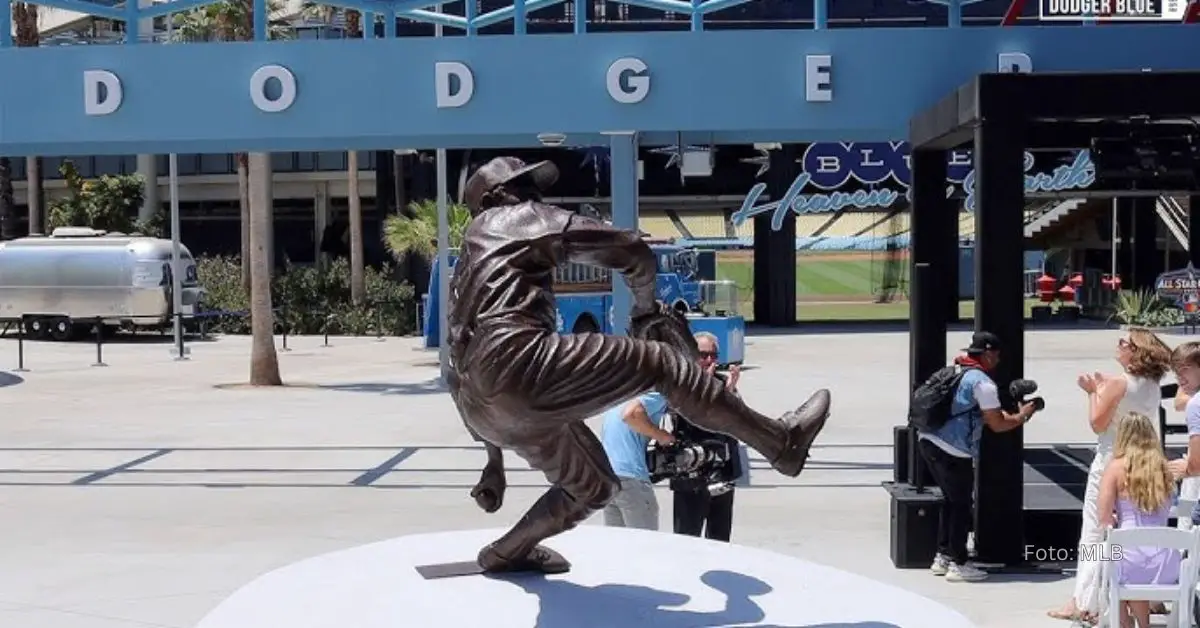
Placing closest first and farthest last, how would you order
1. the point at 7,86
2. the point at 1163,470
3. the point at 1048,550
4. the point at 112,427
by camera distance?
the point at 1163,470
the point at 1048,550
the point at 7,86
the point at 112,427

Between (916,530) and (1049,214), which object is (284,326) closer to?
(1049,214)

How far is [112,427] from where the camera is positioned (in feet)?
59.9

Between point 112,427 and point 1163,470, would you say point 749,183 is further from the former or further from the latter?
point 1163,470

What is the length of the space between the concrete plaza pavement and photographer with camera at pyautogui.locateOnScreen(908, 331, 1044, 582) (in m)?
0.32

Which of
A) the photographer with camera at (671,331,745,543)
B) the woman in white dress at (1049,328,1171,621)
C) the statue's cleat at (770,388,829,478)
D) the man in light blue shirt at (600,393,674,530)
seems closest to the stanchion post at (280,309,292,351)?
the photographer with camera at (671,331,745,543)

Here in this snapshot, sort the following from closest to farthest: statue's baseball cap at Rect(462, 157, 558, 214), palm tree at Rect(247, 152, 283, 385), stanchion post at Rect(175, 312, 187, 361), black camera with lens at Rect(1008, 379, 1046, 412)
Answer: statue's baseball cap at Rect(462, 157, 558, 214), black camera with lens at Rect(1008, 379, 1046, 412), palm tree at Rect(247, 152, 283, 385), stanchion post at Rect(175, 312, 187, 361)

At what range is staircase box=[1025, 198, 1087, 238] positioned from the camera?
4453 cm

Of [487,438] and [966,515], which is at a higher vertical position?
[487,438]

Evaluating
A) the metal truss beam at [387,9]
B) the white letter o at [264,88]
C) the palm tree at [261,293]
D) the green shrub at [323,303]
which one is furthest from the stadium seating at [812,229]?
the white letter o at [264,88]

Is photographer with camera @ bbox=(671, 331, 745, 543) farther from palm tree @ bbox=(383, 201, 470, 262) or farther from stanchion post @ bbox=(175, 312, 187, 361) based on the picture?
palm tree @ bbox=(383, 201, 470, 262)

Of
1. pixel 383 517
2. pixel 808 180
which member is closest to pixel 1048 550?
pixel 383 517

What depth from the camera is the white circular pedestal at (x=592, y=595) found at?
5730mm

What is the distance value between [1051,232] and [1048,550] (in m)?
38.0

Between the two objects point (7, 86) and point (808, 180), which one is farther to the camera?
point (808, 180)
